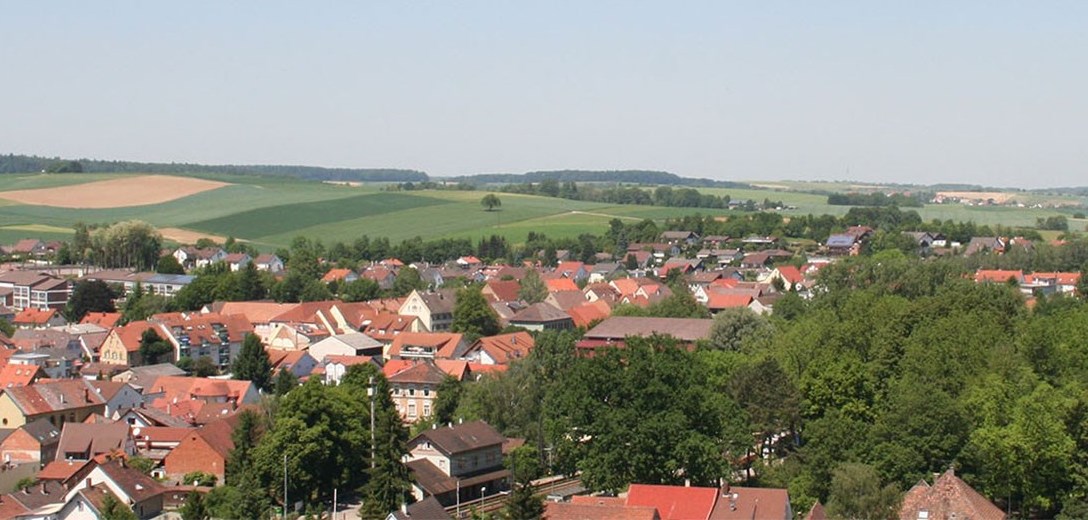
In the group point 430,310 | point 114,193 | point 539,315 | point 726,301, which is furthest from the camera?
point 114,193

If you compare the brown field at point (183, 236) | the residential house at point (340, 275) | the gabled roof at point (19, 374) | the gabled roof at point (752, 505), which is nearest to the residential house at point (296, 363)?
the gabled roof at point (19, 374)

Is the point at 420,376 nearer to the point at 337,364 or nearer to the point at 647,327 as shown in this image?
the point at 337,364

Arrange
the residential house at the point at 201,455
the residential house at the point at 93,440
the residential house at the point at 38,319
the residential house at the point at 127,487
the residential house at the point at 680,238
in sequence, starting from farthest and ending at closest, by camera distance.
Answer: the residential house at the point at 680,238 → the residential house at the point at 38,319 → the residential house at the point at 93,440 → the residential house at the point at 201,455 → the residential house at the point at 127,487

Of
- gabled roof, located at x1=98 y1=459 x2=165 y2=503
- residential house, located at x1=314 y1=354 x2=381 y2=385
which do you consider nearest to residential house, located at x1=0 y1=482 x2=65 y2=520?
gabled roof, located at x1=98 y1=459 x2=165 y2=503

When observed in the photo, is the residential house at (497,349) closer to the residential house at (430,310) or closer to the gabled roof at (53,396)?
the residential house at (430,310)

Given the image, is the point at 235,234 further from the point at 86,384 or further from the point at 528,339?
the point at 86,384

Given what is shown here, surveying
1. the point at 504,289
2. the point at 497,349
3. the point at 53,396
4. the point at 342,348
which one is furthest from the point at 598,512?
the point at 504,289

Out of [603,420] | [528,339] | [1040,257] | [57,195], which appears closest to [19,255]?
[57,195]
